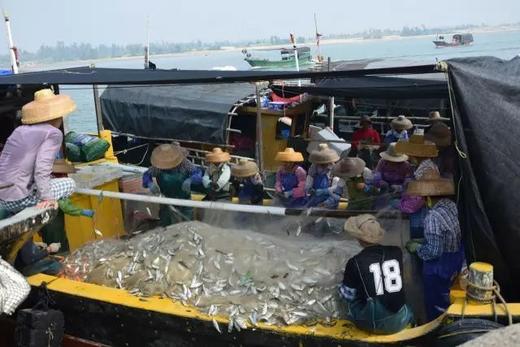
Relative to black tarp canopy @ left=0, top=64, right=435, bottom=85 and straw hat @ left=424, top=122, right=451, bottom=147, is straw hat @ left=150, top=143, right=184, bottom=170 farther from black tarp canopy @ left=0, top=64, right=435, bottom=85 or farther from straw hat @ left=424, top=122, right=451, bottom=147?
straw hat @ left=424, top=122, right=451, bottom=147

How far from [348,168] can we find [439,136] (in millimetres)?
1149

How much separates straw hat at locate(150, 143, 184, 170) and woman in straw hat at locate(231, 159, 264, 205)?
2.25ft

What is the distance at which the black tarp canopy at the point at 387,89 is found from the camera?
6.42 meters

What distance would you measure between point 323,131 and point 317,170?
5251 mm

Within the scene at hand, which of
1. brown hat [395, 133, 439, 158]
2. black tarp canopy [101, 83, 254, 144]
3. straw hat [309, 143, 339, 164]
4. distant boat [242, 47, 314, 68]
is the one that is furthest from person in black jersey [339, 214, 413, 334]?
distant boat [242, 47, 314, 68]

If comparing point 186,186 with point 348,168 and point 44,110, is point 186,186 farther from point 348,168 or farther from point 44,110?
point 44,110

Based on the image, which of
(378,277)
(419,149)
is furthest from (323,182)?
(378,277)

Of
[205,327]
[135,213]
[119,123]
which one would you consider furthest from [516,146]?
[119,123]

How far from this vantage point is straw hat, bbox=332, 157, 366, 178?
6.41 meters

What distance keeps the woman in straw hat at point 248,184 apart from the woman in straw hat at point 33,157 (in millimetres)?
2399

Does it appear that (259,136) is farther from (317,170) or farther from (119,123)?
(119,123)

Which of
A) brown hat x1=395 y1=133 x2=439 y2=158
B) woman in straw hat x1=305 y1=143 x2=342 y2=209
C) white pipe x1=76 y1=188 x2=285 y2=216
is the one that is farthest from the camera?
woman in straw hat x1=305 y1=143 x2=342 y2=209

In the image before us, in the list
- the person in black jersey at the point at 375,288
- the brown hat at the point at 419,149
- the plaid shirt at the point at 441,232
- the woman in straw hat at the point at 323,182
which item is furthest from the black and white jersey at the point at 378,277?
the woman in straw hat at the point at 323,182

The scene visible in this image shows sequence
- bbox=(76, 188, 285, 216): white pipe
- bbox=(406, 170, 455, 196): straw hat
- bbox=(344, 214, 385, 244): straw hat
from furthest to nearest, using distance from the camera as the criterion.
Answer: bbox=(76, 188, 285, 216): white pipe < bbox=(406, 170, 455, 196): straw hat < bbox=(344, 214, 385, 244): straw hat
